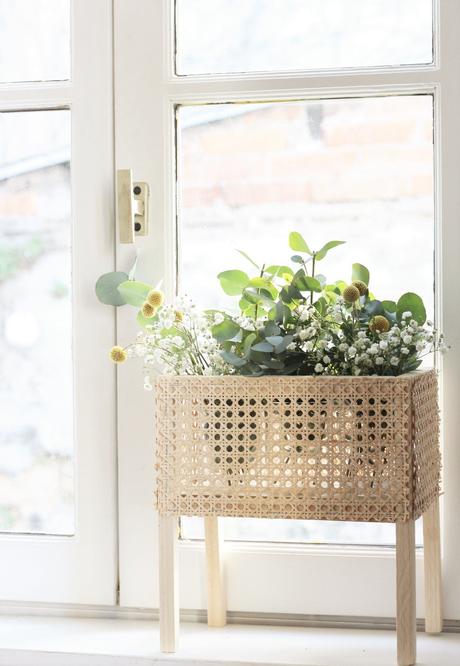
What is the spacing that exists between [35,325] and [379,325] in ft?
2.27

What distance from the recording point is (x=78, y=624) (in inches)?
67.0

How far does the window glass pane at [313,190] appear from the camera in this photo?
1651mm

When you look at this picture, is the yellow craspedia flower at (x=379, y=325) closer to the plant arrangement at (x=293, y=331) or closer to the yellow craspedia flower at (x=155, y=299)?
the plant arrangement at (x=293, y=331)

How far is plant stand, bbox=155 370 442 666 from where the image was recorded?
4.48ft

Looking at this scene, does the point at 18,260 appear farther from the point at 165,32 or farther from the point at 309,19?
the point at 309,19

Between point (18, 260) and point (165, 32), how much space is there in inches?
19.7

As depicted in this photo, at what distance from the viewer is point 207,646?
1.57m

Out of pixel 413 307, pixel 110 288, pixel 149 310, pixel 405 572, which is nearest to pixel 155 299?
pixel 149 310

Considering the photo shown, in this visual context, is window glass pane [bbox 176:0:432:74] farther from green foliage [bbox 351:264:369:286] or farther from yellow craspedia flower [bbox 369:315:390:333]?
yellow craspedia flower [bbox 369:315:390:333]

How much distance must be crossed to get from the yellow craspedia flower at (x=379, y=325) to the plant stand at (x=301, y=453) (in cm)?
9

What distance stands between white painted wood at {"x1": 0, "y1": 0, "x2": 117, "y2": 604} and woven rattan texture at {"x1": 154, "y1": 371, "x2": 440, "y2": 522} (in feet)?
0.99

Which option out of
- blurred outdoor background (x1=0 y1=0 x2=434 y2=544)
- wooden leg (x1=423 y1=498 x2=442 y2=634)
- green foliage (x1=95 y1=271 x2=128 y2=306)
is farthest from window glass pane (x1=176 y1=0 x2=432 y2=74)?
wooden leg (x1=423 y1=498 x2=442 y2=634)

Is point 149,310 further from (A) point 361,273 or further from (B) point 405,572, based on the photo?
(B) point 405,572

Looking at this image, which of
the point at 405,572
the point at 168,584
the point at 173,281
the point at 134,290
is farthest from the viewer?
the point at 173,281
